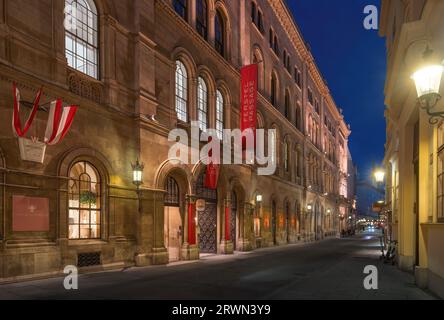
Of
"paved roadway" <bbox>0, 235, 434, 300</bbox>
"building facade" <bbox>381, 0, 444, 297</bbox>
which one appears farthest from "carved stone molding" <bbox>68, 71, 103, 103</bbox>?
"building facade" <bbox>381, 0, 444, 297</bbox>

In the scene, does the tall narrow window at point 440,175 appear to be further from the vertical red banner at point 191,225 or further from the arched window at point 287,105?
the arched window at point 287,105

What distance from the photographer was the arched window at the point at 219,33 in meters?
26.4

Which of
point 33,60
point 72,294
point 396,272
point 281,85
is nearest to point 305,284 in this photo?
point 396,272

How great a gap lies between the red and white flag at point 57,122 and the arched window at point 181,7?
427 inches

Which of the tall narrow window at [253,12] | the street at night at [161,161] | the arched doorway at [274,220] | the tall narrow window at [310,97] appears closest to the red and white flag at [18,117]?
the street at night at [161,161]

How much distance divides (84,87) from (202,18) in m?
11.7

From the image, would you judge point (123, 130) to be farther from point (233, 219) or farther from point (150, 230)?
point (233, 219)

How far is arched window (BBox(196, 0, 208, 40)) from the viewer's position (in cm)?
2397

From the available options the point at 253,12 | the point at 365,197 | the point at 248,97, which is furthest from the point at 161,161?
the point at 365,197

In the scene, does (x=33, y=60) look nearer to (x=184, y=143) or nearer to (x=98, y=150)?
(x=98, y=150)

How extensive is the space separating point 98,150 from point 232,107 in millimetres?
13081

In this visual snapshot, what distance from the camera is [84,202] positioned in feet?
48.8

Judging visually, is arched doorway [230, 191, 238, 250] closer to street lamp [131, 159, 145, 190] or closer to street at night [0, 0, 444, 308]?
street at night [0, 0, 444, 308]

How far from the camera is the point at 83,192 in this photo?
1487cm
